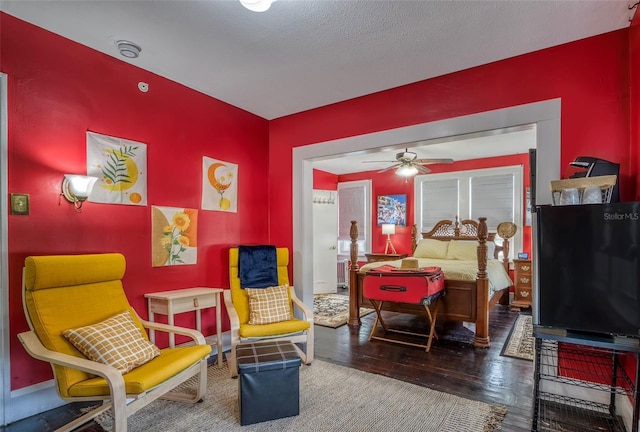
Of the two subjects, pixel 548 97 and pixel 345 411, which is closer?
pixel 345 411

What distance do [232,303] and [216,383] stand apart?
70cm

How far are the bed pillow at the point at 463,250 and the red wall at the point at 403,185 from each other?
1.02 m

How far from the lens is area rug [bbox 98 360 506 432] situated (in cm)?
217

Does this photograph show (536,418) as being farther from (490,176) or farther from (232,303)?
(490,176)

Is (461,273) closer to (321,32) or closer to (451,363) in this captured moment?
(451,363)

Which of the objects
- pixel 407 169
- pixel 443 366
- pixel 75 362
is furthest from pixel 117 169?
pixel 407 169

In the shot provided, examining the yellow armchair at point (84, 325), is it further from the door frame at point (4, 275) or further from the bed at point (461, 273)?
the bed at point (461, 273)

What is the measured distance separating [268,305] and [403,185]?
465 cm

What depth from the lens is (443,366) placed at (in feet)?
10.2

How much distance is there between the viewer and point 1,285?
218 centimetres

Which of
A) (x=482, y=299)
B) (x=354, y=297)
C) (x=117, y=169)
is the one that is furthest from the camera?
(x=354, y=297)

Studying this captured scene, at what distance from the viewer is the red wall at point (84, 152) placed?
2283 millimetres

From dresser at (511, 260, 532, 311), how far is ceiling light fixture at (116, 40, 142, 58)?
5.70 m

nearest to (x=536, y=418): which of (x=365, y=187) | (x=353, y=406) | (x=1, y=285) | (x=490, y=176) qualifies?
(x=353, y=406)
